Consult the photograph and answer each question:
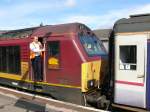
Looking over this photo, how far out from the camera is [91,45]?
36.1 feet

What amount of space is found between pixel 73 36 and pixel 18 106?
2.78 m

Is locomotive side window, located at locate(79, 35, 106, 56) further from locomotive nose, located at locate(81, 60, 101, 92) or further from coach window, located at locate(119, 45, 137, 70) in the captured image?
coach window, located at locate(119, 45, 137, 70)

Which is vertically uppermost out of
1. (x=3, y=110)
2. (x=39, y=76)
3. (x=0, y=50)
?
(x=0, y=50)

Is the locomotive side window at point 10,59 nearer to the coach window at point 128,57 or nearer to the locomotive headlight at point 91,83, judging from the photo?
the locomotive headlight at point 91,83

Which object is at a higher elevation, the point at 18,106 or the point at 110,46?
the point at 110,46

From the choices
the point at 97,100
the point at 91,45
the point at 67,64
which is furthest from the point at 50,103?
the point at 91,45

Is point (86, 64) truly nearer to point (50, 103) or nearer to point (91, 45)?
point (91, 45)

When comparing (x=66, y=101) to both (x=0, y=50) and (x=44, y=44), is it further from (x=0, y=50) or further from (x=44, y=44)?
(x=0, y=50)

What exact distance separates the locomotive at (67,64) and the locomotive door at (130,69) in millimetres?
1538

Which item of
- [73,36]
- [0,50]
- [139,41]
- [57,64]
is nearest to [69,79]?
[57,64]

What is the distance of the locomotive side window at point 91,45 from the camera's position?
411 inches

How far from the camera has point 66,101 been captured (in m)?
10.3

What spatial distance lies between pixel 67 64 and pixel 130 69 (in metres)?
2.59

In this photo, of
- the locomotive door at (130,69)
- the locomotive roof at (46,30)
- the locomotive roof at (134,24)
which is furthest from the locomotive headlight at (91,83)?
the locomotive roof at (134,24)
